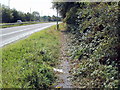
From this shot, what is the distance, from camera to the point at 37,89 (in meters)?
3.98

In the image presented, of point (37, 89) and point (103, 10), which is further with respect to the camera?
point (103, 10)

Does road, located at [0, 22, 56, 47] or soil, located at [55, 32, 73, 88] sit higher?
road, located at [0, 22, 56, 47]

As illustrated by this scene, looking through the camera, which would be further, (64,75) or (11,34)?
(11,34)

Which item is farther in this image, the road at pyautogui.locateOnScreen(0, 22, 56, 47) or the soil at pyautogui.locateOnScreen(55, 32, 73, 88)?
the road at pyautogui.locateOnScreen(0, 22, 56, 47)

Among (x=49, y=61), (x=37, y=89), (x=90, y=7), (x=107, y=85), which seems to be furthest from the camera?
(x=90, y=7)

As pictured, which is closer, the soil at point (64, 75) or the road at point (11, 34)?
the soil at point (64, 75)

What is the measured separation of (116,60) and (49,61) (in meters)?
3.08

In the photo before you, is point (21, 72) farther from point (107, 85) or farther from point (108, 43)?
point (108, 43)

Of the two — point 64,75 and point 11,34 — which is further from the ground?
point 11,34

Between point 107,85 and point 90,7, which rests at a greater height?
point 90,7

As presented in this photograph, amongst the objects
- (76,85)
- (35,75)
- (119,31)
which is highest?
(119,31)

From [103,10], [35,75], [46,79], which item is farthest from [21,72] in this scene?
[103,10]

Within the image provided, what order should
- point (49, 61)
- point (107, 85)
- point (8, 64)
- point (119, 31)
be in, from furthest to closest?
point (49, 61) → point (8, 64) → point (119, 31) → point (107, 85)

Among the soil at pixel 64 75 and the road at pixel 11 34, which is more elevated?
the road at pixel 11 34
